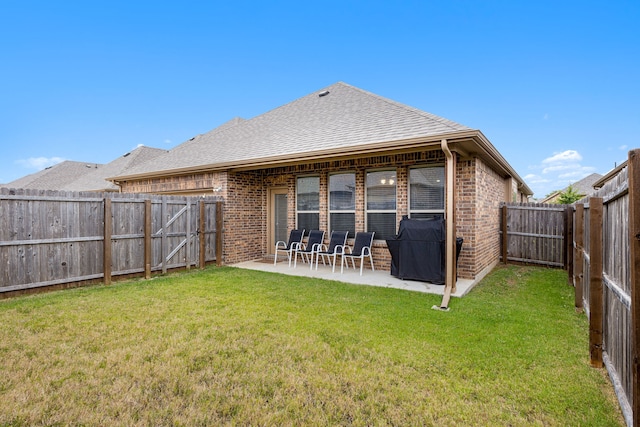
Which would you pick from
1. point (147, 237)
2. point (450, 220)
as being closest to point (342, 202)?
point (450, 220)

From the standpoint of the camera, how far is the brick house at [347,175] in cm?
606

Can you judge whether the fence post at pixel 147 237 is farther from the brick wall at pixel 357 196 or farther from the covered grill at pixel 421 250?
the covered grill at pixel 421 250

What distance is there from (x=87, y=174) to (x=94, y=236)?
17.0m

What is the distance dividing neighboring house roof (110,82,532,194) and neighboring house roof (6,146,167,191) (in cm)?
669

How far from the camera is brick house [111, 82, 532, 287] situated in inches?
239

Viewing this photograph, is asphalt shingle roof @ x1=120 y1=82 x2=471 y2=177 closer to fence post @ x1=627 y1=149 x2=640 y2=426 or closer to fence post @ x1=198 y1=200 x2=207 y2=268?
fence post @ x1=198 y1=200 x2=207 y2=268

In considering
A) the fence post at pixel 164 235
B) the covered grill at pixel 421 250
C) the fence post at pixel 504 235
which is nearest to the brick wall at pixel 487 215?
the fence post at pixel 504 235

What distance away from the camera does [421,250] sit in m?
5.99

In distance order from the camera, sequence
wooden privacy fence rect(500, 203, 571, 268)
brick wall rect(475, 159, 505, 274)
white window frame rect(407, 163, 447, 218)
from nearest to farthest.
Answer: brick wall rect(475, 159, 505, 274) < white window frame rect(407, 163, 447, 218) < wooden privacy fence rect(500, 203, 571, 268)

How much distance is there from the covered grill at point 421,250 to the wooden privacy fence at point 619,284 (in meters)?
2.94

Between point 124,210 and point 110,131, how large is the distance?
62.8ft

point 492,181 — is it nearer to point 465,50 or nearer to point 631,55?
point 465,50

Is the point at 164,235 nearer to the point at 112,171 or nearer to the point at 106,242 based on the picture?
the point at 106,242

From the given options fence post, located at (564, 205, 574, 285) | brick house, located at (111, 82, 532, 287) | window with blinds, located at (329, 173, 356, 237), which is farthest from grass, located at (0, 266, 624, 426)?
window with blinds, located at (329, 173, 356, 237)
